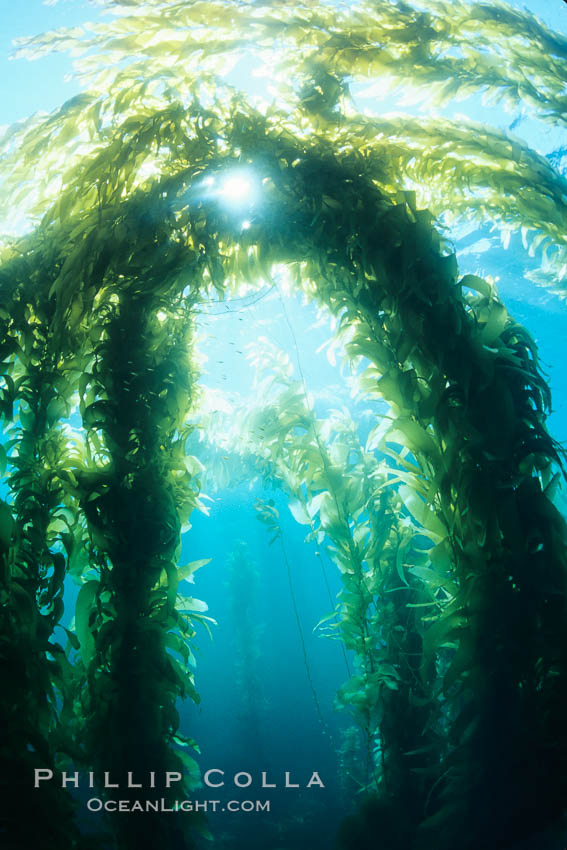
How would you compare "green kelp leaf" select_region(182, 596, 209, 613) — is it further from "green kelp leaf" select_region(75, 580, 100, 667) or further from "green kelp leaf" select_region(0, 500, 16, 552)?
"green kelp leaf" select_region(0, 500, 16, 552)

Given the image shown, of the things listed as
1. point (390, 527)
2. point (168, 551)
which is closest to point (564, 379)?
point (390, 527)

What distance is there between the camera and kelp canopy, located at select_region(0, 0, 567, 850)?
1.41 m

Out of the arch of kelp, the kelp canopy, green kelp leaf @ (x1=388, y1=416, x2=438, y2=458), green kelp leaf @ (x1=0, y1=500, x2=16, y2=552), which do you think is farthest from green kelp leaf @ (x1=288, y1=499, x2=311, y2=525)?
green kelp leaf @ (x1=0, y1=500, x2=16, y2=552)

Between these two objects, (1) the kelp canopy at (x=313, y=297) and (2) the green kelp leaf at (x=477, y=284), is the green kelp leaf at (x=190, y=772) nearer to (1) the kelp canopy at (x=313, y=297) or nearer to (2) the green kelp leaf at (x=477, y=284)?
(1) the kelp canopy at (x=313, y=297)

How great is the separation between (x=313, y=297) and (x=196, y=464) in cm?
113

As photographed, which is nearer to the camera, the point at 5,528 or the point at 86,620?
the point at 5,528

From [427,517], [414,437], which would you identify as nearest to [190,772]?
[427,517]

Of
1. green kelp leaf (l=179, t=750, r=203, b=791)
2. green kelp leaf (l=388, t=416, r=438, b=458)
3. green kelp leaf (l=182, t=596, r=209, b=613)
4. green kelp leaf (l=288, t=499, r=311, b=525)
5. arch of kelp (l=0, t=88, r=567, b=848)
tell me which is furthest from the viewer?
green kelp leaf (l=288, t=499, r=311, b=525)

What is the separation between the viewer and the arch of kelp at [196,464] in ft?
4.38

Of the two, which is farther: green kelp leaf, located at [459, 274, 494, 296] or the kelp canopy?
green kelp leaf, located at [459, 274, 494, 296]

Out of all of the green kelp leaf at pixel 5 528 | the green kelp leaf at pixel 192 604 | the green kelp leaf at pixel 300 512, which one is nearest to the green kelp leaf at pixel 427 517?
the green kelp leaf at pixel 300 512

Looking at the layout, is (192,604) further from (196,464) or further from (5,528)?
(5,528)

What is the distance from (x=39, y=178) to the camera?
223 centimetres

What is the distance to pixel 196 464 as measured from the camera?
7.14 ft
